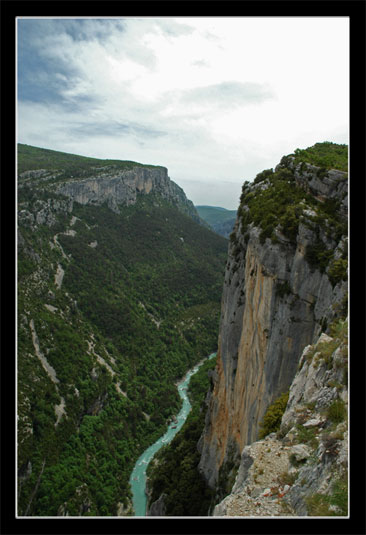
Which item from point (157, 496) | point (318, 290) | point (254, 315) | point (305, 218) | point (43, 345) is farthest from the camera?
point (43, 345)

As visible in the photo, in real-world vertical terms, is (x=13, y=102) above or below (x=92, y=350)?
above

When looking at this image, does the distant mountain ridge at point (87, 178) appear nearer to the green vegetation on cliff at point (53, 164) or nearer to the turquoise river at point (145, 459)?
the green vegetation on cliff at point (53, 164)

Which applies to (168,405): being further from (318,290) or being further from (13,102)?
(13,102)

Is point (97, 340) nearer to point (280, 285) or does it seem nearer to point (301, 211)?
point (280, 285)

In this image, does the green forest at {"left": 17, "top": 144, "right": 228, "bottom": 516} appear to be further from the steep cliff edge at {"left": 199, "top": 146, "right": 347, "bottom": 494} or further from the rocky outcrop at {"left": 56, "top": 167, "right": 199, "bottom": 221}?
the steep cliff edge at {"left": 199, "top": 146, "right": 347, "bottom": 494}

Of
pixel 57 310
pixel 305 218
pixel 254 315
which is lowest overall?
pixel 57 310

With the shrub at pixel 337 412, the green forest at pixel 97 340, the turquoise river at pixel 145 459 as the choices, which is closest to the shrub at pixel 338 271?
the shrub at pixel 337 412

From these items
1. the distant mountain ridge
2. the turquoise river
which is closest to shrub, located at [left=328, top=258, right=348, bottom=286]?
the turquoise river

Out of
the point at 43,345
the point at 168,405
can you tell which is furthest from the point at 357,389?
the point at 168,405
